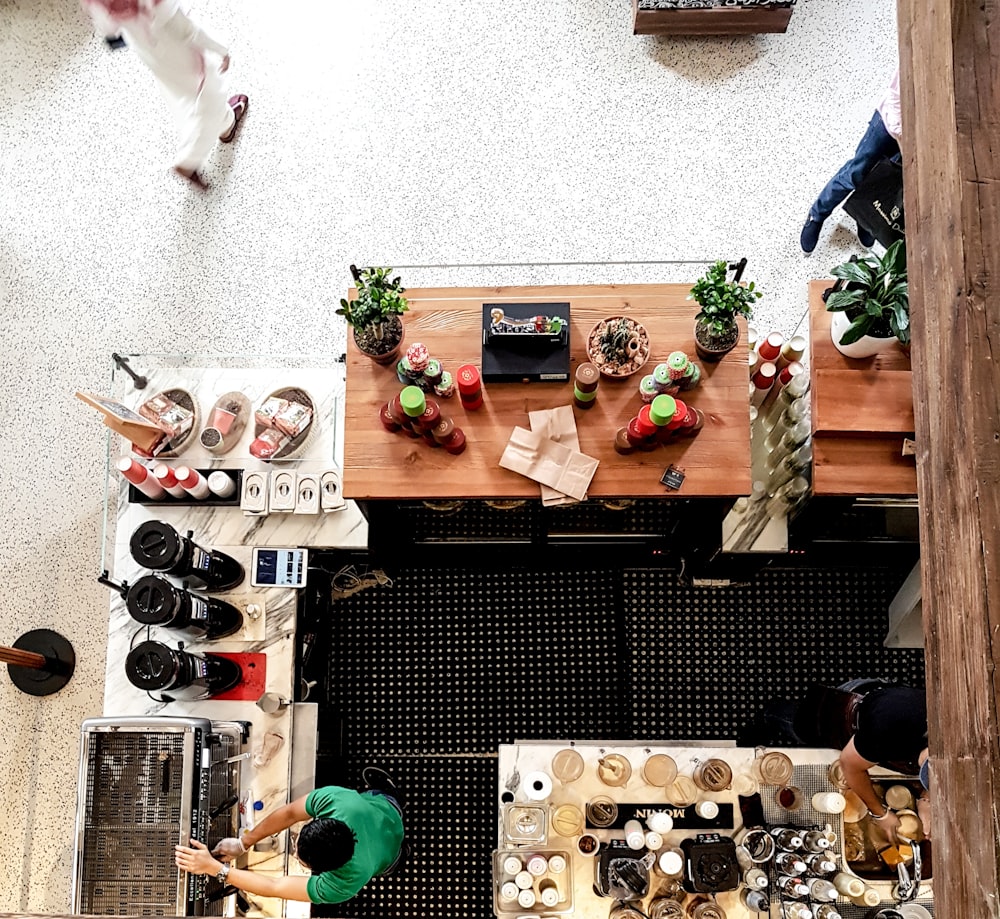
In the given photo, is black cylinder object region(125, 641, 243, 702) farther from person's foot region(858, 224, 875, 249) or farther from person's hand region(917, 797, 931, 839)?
person's foot region(858, 224, 875, 249)

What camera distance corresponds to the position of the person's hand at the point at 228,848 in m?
2.65

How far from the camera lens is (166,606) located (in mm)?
2545

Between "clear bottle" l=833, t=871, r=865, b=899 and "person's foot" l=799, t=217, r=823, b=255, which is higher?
"person's foot" l=799, t=217, r=823, b=255

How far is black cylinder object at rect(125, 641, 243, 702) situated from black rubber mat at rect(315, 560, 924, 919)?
72 cm

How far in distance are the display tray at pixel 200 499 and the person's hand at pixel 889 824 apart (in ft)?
8.40

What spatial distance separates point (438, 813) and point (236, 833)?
96 centimetres

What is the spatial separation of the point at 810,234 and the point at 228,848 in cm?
359

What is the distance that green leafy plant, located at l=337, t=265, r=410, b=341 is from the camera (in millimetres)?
2605

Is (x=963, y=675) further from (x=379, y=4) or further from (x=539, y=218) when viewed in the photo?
(x=379, y=4)

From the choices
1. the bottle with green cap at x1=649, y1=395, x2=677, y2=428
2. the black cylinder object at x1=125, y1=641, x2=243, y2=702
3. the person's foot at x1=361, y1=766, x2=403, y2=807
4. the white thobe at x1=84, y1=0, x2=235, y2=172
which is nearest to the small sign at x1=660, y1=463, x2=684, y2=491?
the bottle with green cap at x1=649, y1=395, x2=677, y2=428

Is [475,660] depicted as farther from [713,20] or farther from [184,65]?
[713,20]

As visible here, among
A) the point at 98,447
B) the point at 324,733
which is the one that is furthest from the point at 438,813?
the point at 98,447

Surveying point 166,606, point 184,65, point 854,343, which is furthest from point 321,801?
point 184,65

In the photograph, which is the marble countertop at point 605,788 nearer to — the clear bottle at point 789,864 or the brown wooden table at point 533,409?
the clear bottle at point 789,864
